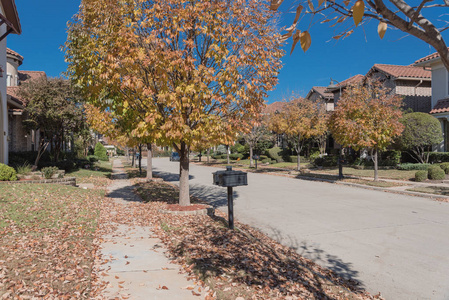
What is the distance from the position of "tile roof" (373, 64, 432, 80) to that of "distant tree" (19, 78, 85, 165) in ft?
82.2

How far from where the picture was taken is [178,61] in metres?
7.79

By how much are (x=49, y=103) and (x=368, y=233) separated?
16520mm

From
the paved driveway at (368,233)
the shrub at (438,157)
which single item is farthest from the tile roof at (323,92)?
the paved driveway at (368,233)

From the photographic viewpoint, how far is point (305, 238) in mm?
7219

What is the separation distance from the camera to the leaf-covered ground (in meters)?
4.06

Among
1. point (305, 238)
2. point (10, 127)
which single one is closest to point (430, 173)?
point (305, 238)

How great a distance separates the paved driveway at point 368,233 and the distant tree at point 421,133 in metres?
10.6

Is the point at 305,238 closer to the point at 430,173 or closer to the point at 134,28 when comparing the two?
the point at 134,28

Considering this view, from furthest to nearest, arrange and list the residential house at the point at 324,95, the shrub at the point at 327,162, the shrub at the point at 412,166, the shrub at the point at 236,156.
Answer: the shrub at the point at 236,156 → the residential house at the point at 324,95 → the shrub at the point at 327,162 → the shrub at the point at 412,166

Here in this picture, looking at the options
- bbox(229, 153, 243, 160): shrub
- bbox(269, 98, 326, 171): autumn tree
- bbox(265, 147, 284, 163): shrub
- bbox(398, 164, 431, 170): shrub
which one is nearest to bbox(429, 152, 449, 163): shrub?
bbox(398, 164, 431, 170): shrub

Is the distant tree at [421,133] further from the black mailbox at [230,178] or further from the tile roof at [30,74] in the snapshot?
the tile roof at [30,74]

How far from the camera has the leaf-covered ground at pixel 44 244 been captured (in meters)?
4.06

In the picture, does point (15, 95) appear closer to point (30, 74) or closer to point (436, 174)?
point (30, 74)

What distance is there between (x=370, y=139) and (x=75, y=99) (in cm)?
1636
